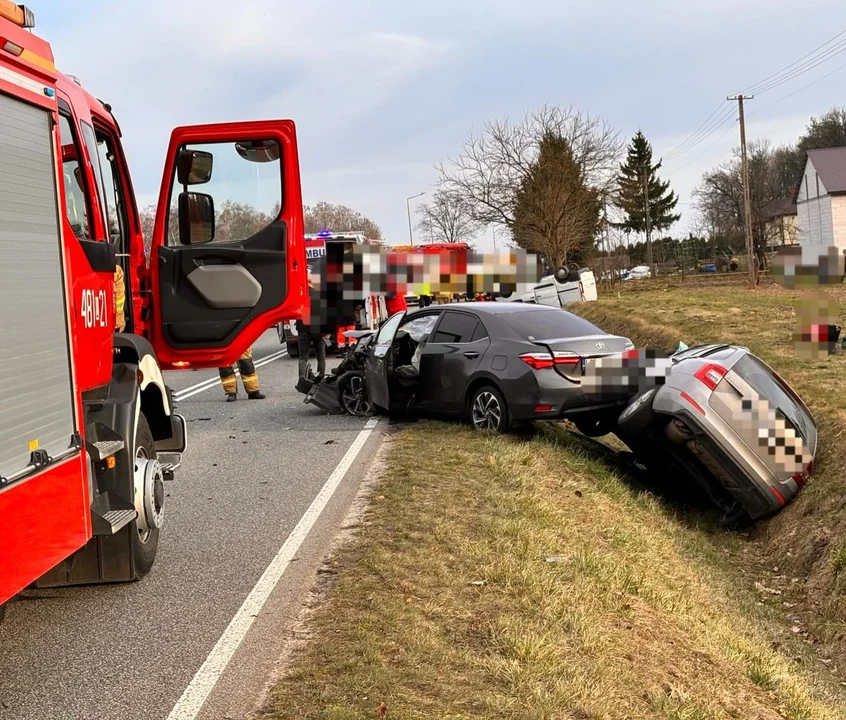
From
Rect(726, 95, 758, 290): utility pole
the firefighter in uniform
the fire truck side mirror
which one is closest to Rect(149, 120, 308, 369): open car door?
the fire truck side mirror

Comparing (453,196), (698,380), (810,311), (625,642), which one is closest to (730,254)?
(453,196)

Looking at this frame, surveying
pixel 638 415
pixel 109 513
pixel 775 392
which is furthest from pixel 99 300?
pixel 775 392

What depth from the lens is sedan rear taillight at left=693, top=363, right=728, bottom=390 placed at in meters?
8.55

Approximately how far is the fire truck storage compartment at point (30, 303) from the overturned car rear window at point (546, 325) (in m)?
6.56

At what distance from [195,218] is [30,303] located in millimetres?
2779

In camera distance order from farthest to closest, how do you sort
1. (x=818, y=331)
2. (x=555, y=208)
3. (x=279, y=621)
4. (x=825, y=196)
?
1. (x=825, y=196)
2. (x=555, y=208)
3. (x=818, y=331)
4. (x=279, y=621)

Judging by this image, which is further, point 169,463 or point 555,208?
point 555,208

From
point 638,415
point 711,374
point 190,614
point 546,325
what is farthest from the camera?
point 546,325

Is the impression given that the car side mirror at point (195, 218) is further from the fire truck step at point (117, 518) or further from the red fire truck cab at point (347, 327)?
the red fire truck cab at point (347, 327)

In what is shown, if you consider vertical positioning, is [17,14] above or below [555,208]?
below

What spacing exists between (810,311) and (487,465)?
26.8ft

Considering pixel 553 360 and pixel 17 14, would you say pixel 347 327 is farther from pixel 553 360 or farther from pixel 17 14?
pixel 17 14

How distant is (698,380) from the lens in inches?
339

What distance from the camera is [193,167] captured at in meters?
6.48
